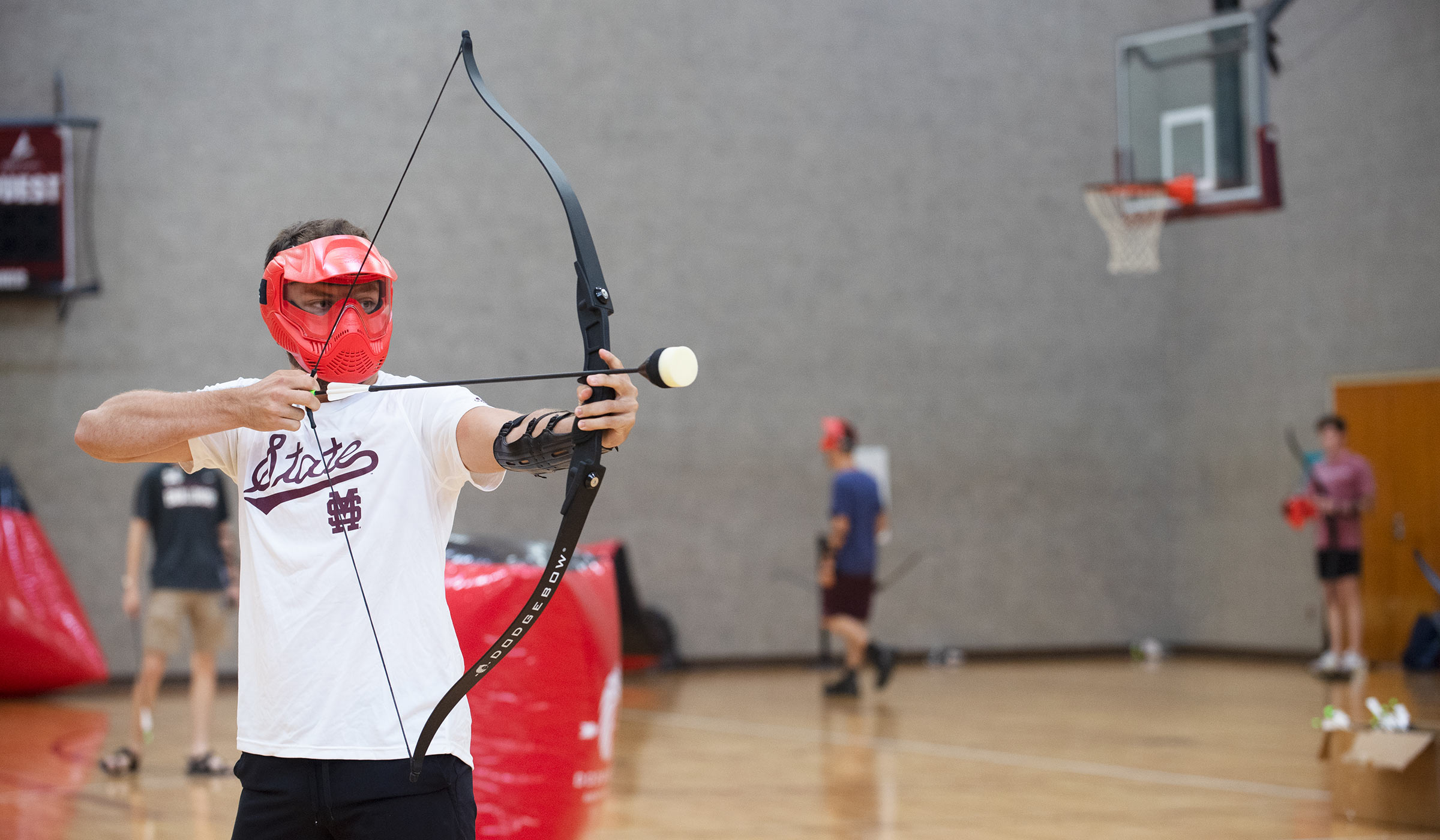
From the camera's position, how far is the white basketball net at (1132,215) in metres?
9.76

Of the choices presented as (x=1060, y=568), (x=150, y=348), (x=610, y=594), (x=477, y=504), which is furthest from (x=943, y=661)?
(x=610, y=594)

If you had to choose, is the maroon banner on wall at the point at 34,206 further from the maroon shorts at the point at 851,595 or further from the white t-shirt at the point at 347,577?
the white t-shirt at the point at 347,577

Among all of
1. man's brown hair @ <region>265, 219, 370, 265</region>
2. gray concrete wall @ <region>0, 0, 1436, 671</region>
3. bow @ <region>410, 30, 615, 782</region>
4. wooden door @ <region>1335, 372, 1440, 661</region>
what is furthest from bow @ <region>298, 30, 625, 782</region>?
wooden door @ <region>1335, 372, 1440, 661</region>

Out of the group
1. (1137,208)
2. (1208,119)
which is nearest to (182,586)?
(1137,208)

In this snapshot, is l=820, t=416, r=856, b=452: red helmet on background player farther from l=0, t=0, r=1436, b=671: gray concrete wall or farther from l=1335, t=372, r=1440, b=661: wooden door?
l=1335, t=372, r=1440, b=661: wooden door

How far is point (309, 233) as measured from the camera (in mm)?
2225

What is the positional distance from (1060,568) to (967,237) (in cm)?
308

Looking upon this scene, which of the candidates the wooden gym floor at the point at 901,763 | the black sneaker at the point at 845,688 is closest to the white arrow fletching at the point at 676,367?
the wooden gym floor at the point at 901,763

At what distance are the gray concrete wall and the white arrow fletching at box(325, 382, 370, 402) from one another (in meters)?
→ 8.47

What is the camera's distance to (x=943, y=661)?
12.2 meters

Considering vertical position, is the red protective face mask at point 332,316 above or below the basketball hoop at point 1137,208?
below

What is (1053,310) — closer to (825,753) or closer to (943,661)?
(943,661)

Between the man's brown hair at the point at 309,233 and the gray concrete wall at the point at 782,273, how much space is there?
328 inches

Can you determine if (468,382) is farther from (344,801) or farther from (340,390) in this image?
(344,801)
